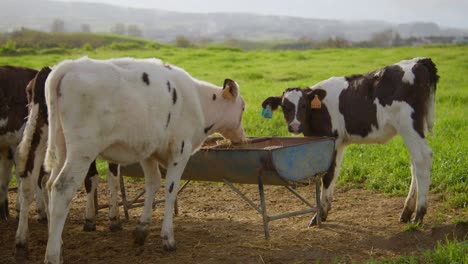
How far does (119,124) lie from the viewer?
6.38 meters

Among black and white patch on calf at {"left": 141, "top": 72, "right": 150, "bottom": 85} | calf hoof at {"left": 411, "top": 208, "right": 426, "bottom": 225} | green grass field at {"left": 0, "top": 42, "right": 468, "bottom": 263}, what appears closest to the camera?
black and white patch on calf at {"left": 141, "top": 72, "right": 150, "bottom": 85}

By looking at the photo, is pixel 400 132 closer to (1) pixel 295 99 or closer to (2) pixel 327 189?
(2) pixel 327 189

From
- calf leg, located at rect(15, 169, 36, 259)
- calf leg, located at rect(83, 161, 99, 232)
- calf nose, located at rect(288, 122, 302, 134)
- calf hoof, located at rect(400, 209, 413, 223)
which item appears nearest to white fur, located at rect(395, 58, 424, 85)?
calf nose, located at rect(288, 122, 302, 134)

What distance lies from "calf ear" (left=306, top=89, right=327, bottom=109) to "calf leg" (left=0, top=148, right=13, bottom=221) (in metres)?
4.58

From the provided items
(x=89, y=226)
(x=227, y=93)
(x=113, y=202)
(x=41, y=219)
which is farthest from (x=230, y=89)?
(x=41, y=219)

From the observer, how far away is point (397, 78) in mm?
8258

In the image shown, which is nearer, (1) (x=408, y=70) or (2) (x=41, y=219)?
(1) (x=408, y=70)

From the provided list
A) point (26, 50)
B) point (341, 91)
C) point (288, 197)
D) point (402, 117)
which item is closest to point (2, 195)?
point (288, 197)

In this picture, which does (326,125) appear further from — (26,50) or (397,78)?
(26,50)

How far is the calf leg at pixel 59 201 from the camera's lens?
6.02 metres

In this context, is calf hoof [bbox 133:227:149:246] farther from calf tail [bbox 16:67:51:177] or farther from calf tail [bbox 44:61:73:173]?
calf tail [bbox 44:61:73:173]

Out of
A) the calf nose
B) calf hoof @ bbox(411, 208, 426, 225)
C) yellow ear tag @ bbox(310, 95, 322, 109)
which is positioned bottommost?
calf hoof @ bbox(411, 208, 426, 225)

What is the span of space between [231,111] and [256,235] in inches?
67.9

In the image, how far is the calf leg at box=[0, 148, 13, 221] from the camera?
902cm
